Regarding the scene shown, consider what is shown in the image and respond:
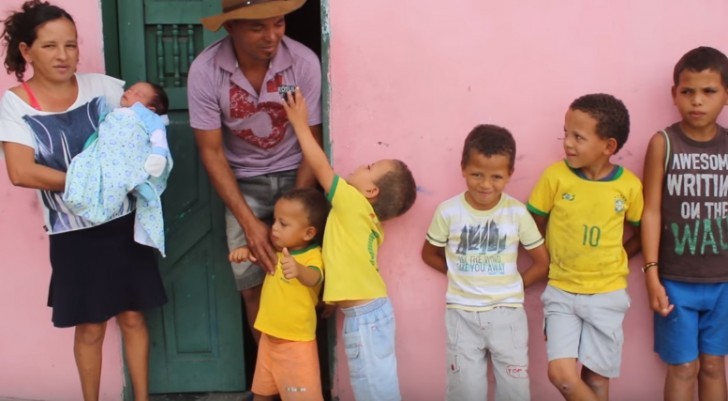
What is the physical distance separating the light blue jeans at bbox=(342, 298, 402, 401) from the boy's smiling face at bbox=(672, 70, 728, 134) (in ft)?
4.61

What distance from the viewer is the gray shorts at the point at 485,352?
10.2ft

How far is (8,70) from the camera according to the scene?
3070 millimetres

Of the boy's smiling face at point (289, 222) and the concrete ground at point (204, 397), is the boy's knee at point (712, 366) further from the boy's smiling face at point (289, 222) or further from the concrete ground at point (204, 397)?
the concrete ground at point (204, 397)

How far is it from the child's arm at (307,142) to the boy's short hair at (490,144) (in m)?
0.53

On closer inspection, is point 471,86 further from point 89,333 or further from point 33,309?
point 33,309

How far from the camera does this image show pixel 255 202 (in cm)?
333

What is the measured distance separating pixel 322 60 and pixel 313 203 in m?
0.61

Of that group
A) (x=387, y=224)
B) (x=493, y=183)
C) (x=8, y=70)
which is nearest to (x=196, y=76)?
(x=8, y=70)

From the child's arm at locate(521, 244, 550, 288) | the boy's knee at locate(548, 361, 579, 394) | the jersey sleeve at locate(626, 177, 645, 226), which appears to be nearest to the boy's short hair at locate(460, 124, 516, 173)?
the child's arm at locate(521, 244, 550, 288)

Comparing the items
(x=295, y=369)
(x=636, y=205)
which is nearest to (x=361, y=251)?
(x=295, y=369)

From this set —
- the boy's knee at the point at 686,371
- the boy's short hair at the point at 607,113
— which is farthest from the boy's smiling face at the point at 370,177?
the boy's knee at the point at 686,371

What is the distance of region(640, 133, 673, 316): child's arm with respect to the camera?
3.10 metres

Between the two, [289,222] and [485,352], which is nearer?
[289,222]

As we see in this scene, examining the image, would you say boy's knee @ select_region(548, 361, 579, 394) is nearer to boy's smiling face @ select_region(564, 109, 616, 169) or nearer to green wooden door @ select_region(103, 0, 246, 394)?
boy's smiling face @ select_region(564, 109, 616, 169)
